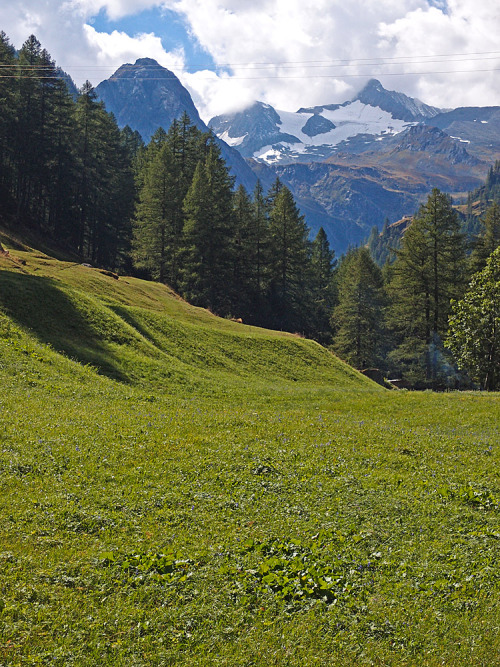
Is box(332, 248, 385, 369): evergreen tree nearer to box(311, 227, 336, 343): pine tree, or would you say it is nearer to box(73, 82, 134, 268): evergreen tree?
box(311, 227, 336, 343): pine tree

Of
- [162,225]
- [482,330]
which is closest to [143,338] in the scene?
[482,330]

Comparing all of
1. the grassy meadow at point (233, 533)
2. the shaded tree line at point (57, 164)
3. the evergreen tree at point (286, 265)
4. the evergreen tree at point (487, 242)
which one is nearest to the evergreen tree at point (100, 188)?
the shaded tree line at point (57, 164)

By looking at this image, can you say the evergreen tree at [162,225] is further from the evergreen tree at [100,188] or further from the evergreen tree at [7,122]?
the evergreen tree at [7,122]

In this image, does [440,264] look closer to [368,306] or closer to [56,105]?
[368,306]

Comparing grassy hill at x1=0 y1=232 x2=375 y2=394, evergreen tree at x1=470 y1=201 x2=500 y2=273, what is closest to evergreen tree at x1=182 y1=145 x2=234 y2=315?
grassy hill at x1=0 y1=232 x2=375 y2=394

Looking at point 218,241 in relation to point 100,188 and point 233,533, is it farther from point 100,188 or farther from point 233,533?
point 233,533

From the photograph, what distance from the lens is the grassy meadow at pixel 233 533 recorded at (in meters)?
6.09

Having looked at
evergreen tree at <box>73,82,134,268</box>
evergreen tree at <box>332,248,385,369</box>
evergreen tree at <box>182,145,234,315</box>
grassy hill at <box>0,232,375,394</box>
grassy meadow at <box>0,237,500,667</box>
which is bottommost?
grassy meadow at <box>0,237,500,667</box>

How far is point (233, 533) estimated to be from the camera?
27.9ft

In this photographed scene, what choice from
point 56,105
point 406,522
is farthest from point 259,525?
point 56,105

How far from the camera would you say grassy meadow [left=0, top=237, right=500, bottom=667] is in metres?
6.09

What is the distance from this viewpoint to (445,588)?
295 inches

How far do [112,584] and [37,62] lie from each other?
78.6 meters

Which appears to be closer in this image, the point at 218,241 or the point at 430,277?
the point at 430,277
